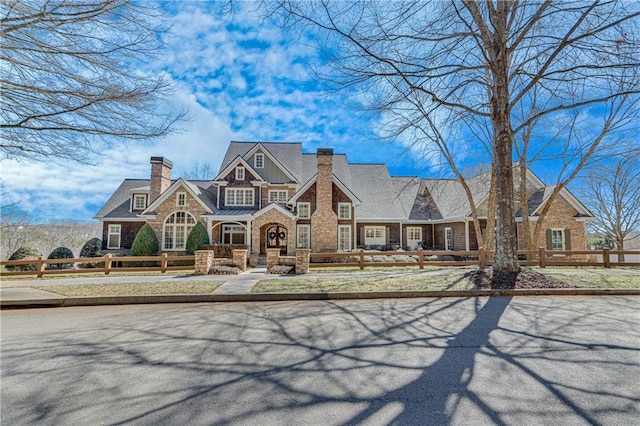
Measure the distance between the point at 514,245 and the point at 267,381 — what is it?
9.11 meters

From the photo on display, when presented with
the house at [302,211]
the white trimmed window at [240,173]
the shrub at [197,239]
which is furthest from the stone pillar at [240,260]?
the white trimmed window at [240,173]

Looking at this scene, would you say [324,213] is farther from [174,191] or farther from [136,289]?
[136,289]

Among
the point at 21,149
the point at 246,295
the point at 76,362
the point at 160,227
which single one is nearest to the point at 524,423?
the point at 76,362

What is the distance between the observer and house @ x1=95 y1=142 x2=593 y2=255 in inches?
797

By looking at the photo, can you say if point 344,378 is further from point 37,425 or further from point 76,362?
point 76,362

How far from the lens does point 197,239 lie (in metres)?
19.4

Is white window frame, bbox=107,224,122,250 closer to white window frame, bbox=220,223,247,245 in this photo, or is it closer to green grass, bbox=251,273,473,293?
white window frame, bbox=220,223,247,245

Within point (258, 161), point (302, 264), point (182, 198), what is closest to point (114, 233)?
point (182, 198)

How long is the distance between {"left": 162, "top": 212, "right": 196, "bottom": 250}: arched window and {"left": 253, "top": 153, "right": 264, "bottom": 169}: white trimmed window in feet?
19.8

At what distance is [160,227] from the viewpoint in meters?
20.3

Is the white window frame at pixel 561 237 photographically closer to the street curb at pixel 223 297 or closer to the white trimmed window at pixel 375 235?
the white trimmed window at pixel 375 235

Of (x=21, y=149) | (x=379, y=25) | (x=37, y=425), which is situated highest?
(x=379, y=25)

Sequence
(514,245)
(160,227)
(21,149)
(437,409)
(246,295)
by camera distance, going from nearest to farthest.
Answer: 1. (437,409)
2. (246,295)
3. (21,149)
4. (514,245)
5. (160,227)

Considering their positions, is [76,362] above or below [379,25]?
below
